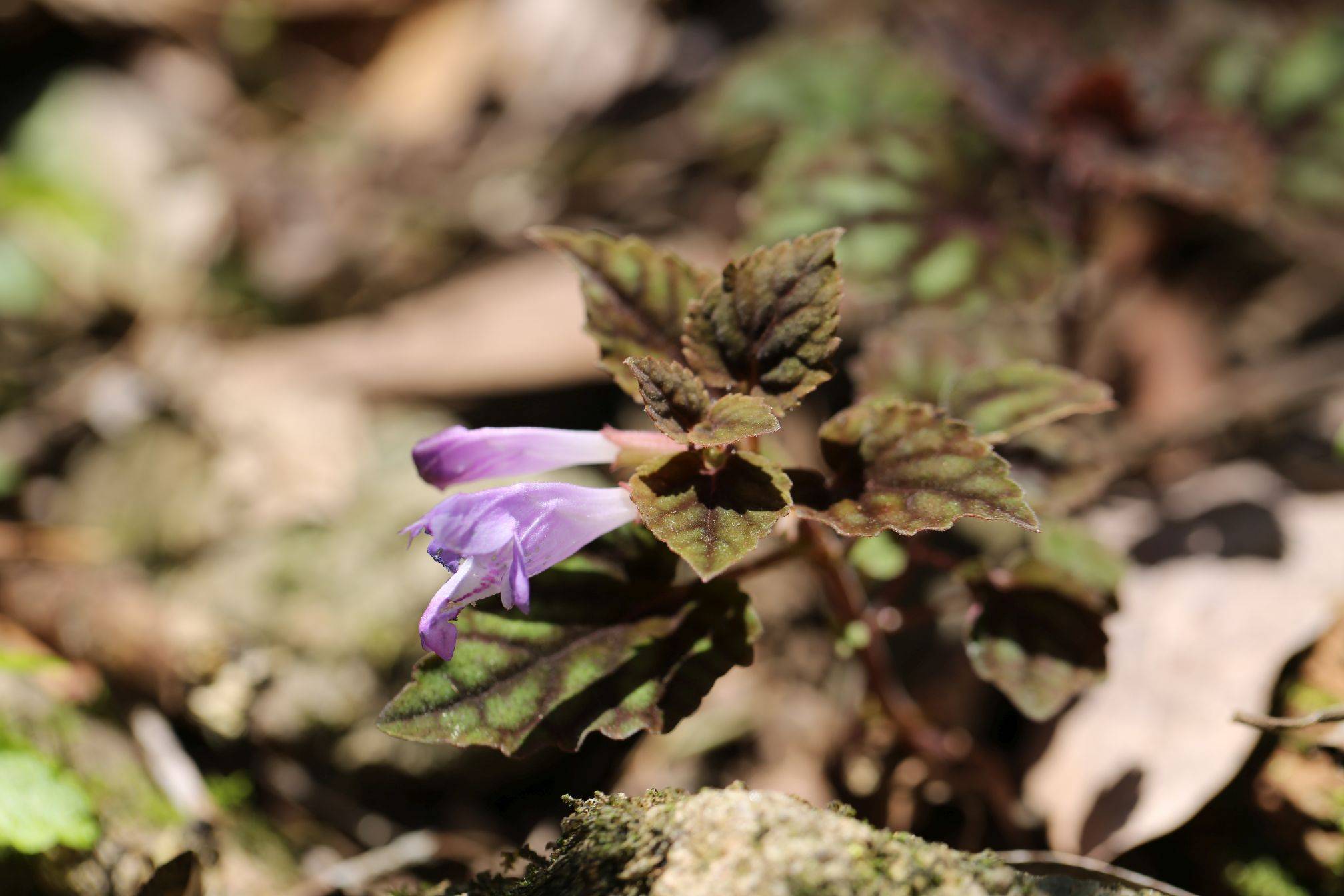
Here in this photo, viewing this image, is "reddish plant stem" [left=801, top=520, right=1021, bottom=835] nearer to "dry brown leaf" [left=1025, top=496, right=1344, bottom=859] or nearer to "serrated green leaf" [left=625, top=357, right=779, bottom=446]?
"dry brown leaf" [left=1025, top=496, right=1344, bottom=859]

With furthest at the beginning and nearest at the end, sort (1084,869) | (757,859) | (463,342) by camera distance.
→ (463,342), (1084,869), (757,859)

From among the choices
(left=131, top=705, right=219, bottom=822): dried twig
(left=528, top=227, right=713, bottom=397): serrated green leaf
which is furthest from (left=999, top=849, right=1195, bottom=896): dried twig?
(left=131, top=705, right=219, bottom=822): dried twig

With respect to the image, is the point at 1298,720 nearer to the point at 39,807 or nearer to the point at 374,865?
the point at 374,865

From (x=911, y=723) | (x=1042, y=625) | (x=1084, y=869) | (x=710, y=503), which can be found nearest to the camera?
(x=710, y=503)

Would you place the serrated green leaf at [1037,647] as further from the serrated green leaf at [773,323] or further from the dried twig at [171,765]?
the dried twig at [171,765]

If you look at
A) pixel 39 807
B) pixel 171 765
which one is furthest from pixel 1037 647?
pixel 171 765

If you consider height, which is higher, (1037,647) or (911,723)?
(1037,647)
